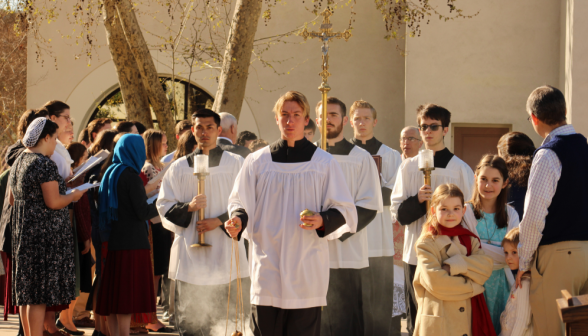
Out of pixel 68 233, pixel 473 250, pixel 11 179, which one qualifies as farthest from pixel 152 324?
pixel 473 250

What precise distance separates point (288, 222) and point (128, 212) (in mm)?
2008

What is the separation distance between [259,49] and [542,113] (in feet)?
30.2

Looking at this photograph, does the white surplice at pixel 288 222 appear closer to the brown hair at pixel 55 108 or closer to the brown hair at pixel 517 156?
the brown hair at pixel 517 156

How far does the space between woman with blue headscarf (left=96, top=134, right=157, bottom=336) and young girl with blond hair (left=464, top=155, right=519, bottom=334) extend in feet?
8.98

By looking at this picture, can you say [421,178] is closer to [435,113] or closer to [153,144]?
[435,113]

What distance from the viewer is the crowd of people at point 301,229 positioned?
3.78 m

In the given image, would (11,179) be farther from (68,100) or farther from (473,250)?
(68,100)

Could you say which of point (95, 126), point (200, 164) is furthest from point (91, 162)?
point (95, 126)

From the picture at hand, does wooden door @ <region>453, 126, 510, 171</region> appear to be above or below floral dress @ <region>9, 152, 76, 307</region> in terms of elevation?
above

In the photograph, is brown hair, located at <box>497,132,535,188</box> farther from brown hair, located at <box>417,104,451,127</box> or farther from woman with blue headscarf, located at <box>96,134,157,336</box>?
woman with blue headscarf, located at <box>96,134,157,336</box>

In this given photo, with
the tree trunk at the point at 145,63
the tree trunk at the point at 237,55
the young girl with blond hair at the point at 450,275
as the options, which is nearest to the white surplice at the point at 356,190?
the young girl with blond hair at the point at 450,275

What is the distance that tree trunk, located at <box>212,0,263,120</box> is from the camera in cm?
859

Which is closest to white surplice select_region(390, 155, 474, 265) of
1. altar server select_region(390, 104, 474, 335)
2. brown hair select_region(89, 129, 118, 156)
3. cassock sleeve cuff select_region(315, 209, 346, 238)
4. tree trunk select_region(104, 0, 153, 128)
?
altar server select_region(390, 104, 474, 335)

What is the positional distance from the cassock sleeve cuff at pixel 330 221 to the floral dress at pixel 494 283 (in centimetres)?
122
